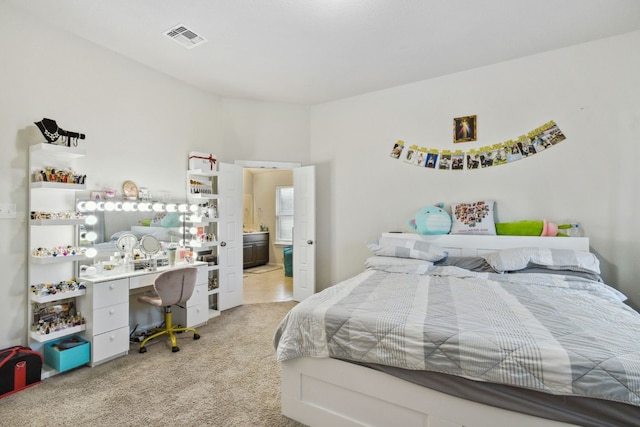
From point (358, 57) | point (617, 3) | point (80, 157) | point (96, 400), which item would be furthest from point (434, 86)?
point (96, 400)

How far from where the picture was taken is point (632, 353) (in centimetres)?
125

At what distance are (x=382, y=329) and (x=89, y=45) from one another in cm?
359

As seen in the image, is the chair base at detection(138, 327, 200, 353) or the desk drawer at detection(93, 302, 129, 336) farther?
the chair base at detection(138, 327, 200, 353)

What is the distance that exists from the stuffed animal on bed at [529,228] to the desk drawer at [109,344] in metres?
3.78

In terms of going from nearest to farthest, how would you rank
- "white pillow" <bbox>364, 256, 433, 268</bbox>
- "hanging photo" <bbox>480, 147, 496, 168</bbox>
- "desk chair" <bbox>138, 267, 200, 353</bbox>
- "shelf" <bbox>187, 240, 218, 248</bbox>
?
"desk chair" <bbox>138, 267, 200, 353</bbox>
"white pillow" <bbox>364, 256, 433, 268</bbox>
"hanging photo" <bbox>480, 147, 496, 168</bbox>
"shelf" <bbox>187, 240, 218, 248</bbox>

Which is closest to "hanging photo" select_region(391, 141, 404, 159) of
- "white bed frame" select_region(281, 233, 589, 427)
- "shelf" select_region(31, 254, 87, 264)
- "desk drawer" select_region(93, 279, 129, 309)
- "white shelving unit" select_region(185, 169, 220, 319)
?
"white shelving unit" select_region(185, 169, 220, 319)

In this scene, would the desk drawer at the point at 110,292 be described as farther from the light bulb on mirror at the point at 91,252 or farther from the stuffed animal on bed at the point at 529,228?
the stuffed animal on bed at the point at 529,228

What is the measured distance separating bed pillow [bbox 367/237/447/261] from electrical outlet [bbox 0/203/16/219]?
3192mm

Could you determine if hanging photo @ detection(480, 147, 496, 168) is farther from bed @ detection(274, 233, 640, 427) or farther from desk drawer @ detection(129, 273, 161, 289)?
desk drawer @ detection(129, 273, 161, 289)

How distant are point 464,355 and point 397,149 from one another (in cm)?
307

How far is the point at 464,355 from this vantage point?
1402mm

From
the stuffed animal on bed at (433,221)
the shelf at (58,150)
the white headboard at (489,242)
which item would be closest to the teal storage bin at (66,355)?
the shelf at (58,150)

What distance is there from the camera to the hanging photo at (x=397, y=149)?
4.05m

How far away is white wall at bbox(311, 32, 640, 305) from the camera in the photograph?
115 inches
